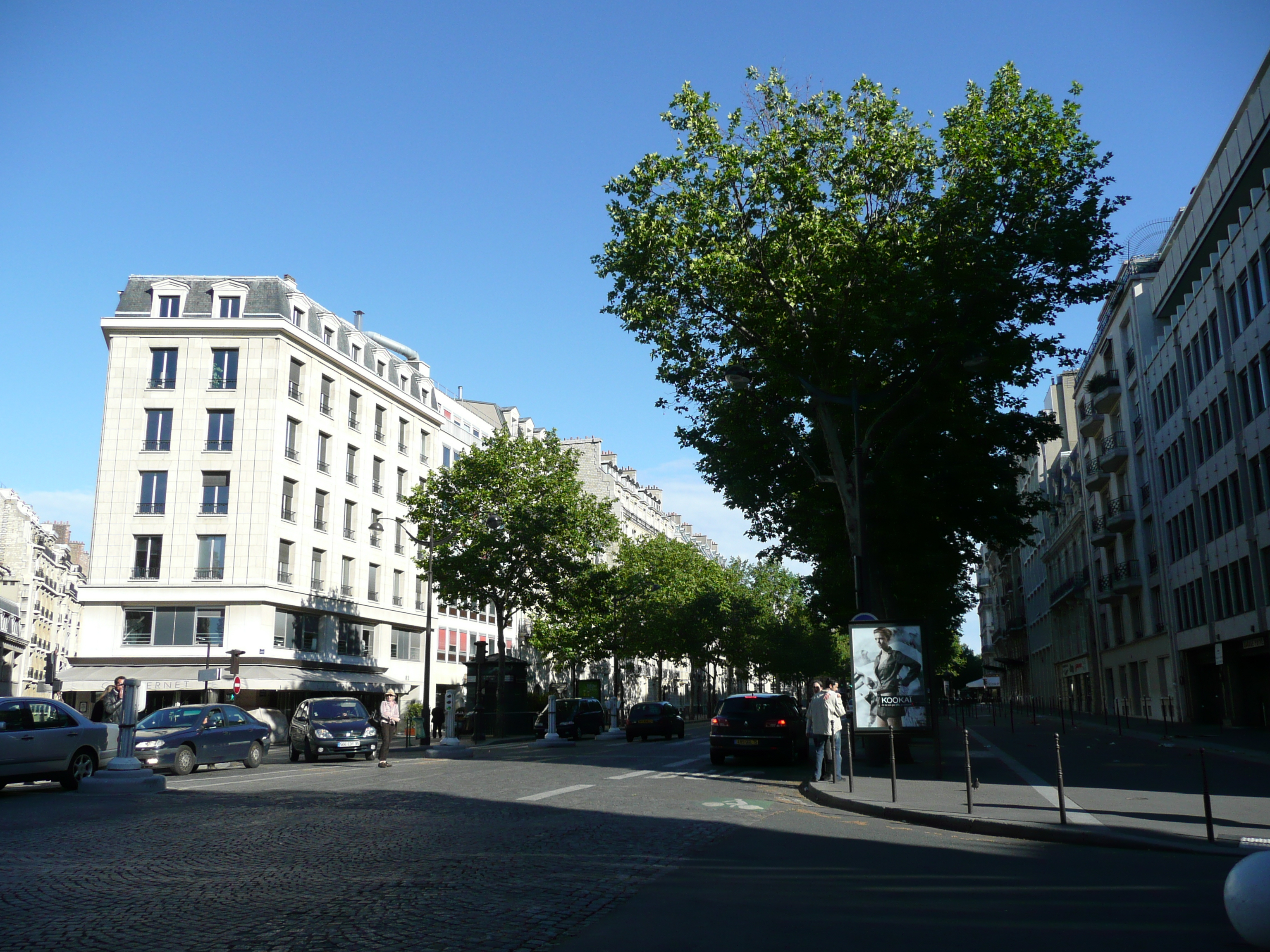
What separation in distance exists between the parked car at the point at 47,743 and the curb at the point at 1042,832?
41.5ft

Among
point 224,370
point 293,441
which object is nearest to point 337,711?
point 293,441

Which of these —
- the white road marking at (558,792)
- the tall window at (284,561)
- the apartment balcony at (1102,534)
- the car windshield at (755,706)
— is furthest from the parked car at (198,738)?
the apartment balcony at (1102,534)

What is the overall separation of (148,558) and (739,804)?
38.3 meters

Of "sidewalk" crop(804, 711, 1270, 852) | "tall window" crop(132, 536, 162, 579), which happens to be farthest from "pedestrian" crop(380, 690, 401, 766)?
"tall window" crop(132, 536, 162, 579)

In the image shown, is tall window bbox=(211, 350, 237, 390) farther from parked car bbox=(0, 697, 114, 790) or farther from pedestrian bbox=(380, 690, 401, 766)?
parked car bbox=(0, 697, 114, 790)

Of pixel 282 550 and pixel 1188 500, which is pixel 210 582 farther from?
pixel 1188 500

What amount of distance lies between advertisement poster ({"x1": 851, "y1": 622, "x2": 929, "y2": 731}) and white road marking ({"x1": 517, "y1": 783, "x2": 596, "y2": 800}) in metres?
4.68

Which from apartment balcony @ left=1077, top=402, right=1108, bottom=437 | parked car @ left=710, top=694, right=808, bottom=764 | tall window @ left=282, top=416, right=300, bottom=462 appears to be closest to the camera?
parked car @ left=710, top=694, right=808, bottom=764

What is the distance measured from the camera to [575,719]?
42469 mm

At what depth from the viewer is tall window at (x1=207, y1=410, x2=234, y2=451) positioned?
1836 inches

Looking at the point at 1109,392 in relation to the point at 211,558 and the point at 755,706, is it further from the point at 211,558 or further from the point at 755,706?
the point at 211,558

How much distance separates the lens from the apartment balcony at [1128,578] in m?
46.4

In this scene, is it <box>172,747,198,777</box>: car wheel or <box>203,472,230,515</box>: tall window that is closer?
<box>172,747,198,777</box>: car wheel

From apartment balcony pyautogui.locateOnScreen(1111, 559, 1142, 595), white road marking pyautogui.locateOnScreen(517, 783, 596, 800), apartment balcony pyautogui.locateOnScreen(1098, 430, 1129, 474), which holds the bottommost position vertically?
white road marking pyautogui.locateOnScreen(517, 783, 596, 800)
